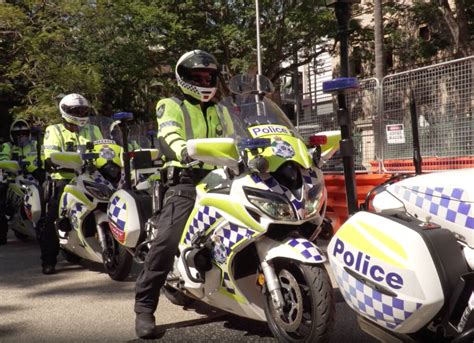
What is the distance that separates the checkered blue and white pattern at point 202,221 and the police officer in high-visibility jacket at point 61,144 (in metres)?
3.04

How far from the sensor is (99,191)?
6031mm

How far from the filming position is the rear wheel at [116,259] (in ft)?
18.8

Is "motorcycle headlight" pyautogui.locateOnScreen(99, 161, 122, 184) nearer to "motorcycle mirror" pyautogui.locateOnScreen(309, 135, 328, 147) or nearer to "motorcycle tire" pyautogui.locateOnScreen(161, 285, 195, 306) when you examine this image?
"motorcycle tire" pyautogui.locateOnScreen(161, 285, 195, 306)

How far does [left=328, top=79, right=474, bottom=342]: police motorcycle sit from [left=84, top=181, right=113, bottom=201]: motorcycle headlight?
3617mm

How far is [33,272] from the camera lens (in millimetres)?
6758

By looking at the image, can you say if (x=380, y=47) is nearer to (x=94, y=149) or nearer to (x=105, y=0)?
(x=105, y=0)

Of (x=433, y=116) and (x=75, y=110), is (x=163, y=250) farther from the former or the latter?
(x=433, y=116)

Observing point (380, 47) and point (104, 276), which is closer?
point (104, 276)

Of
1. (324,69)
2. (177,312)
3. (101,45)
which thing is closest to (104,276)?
(177,312)

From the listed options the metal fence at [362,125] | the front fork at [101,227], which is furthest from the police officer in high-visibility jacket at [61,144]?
the metal fence at [362,125]

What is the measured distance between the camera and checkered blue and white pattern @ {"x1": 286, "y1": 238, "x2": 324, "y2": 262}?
324cm

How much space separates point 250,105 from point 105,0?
17335 millimetres

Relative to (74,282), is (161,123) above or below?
above

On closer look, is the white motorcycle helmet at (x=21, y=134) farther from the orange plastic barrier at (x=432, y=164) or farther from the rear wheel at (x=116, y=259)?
the orange plastic barrier at (x=432, y=164)
